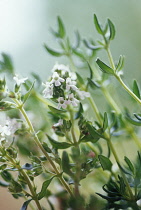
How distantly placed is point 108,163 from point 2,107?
18 centimetres

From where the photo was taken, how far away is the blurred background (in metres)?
1.81

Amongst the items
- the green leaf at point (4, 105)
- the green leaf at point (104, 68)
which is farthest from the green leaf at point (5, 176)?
the green leaf at point (104, 68)

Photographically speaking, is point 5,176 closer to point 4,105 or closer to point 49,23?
point 4,105

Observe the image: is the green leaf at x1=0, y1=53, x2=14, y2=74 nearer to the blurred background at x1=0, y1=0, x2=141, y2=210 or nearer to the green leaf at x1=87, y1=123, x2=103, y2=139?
the green leaf at x1=87, y1=123, x2=103, y2=139

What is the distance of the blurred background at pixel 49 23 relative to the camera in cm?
181

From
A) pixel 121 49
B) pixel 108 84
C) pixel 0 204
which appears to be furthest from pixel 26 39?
pixel 108 84

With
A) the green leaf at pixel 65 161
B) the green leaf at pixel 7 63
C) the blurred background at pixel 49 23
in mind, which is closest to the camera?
the green leaf at pixel 65 161

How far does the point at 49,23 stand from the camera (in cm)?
198

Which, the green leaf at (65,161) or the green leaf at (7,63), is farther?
the green leaf at (7,63)

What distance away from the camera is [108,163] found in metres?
0.48

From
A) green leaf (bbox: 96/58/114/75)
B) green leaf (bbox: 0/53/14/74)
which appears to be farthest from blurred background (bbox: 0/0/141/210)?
green leaf (bbox: 96/58/114/75)

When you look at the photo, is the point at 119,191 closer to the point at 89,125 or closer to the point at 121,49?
the point at 89,125

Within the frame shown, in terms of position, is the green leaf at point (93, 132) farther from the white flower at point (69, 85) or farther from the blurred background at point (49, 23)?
the blurred background at point (49, 23)

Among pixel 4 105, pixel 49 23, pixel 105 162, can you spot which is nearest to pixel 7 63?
pixel 4 105
